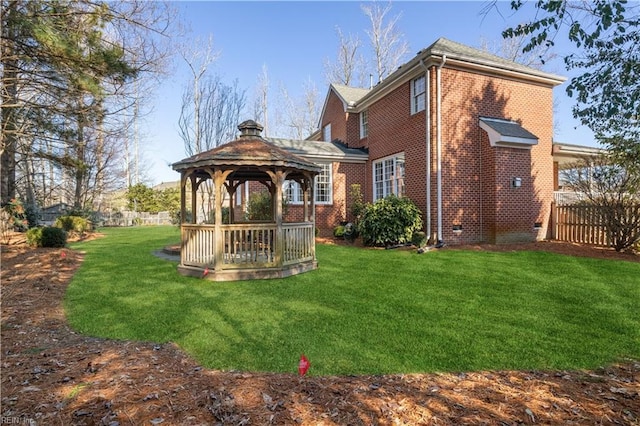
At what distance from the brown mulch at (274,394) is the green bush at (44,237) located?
926cm

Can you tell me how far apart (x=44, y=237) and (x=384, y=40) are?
87.0 feet

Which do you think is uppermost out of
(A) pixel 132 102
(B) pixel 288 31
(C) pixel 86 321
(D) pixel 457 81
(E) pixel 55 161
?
(B) pixel 288 31

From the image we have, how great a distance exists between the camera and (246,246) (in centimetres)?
788

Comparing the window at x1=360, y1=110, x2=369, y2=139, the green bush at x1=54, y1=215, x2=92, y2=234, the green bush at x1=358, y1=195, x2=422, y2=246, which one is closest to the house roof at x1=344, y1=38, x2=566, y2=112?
the window at x1=360, y1=110, x2=369, y2=139

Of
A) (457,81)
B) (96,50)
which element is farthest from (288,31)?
(96,50)

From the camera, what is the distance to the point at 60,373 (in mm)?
3328

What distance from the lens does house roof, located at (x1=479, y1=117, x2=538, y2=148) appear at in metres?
11.1

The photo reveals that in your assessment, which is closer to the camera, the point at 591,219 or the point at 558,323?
the point at 558,323

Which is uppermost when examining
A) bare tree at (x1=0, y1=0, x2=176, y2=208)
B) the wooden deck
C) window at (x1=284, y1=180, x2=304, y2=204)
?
bare tree at (x1=0, y1=0, x2=176, y2=208)

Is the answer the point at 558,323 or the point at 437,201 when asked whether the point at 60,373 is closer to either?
the point at 558,323

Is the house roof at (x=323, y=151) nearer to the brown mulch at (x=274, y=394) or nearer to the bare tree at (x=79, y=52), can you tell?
the bare tree at (x=79, y=52)

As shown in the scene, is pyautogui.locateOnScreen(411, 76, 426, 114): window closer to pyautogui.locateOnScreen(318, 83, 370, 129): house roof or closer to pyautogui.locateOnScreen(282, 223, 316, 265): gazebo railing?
pyautogui.locateOnScreen(318, 83, 370, 129): house roof

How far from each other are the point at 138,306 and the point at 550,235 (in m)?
13.5

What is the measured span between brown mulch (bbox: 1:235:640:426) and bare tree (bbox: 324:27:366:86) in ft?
97.6
